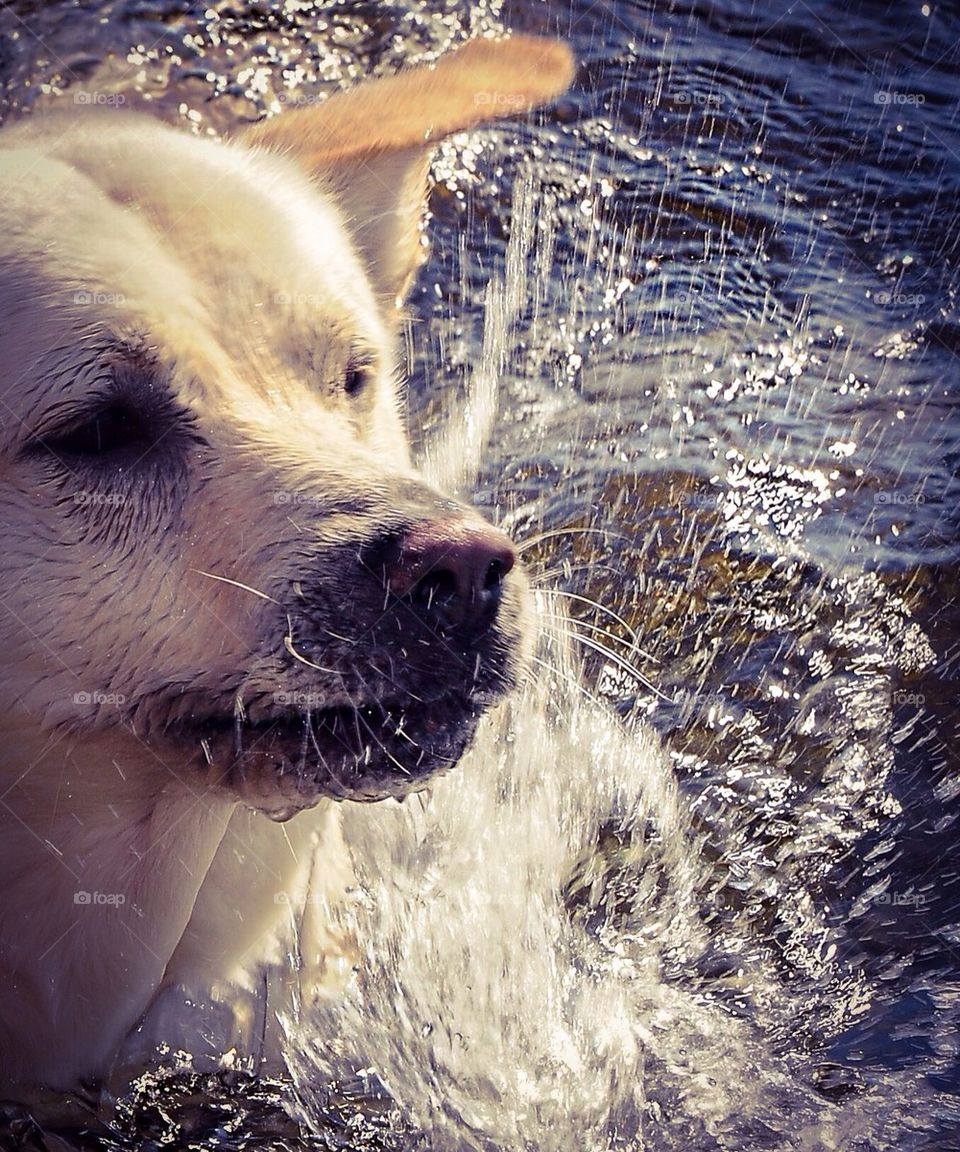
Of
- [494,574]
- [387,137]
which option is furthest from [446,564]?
[387,137]

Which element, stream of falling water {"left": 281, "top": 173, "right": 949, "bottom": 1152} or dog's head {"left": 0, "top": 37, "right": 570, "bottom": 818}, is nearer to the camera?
dog's head {"left": 0, "top": 37, "right": 570, "bottom": 818}

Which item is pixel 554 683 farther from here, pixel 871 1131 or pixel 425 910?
pixel 871 1131

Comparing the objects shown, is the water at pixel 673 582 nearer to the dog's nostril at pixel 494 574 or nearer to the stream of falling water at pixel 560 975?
the stream of falling water at pixel 560 975

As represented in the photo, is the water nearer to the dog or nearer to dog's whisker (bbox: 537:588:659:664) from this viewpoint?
dog's whisker (bbox: 537:588:659:664)

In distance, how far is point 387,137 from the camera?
2.10 m

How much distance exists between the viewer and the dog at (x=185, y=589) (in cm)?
148

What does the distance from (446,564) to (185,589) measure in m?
0.36

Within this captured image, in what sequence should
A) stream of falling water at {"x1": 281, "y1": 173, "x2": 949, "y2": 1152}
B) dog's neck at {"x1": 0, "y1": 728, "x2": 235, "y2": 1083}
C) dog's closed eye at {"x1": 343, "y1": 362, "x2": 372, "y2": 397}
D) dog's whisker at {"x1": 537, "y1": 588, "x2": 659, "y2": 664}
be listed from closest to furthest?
dog's neck at {"x1": 0, "y1": 728, "x2": 235, "y2": 1083}, dog's closed eye at {"x1": 343, "y1": 362, "x2": 372, "y2": 397}, stream of falling water at {"x1": 281, "y1": 173, "x2": 949, "y2": 1152}, dog's whisker at {"x1": 537, "y1": 588, "x2": 659, "y2": 664}

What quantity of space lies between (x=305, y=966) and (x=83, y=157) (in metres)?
1.39

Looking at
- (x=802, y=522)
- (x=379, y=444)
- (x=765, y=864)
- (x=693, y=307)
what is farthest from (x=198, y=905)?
(x=693, y=307)

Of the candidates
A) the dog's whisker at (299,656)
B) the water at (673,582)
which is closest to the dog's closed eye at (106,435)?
the dog's whisker at (299,656)

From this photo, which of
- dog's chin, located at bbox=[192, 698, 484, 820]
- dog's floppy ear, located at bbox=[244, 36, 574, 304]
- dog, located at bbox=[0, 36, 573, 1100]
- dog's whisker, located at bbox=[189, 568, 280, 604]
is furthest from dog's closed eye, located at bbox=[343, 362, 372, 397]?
dog's chin, located at bbox=[192, 698, 484, 820]

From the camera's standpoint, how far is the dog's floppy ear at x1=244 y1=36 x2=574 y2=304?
2090 mm

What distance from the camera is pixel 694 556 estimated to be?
2.95 metres
